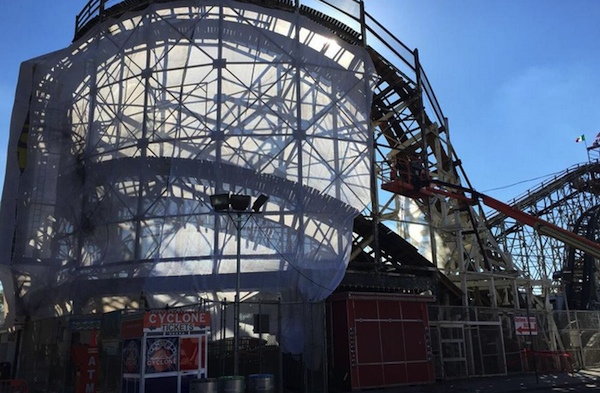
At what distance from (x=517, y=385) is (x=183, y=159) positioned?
13482mm

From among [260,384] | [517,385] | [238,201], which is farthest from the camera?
[517,385]

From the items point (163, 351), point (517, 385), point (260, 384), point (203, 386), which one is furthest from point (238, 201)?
point (517, 385)

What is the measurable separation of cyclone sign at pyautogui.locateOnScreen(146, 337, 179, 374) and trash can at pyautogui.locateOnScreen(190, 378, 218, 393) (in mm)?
1228

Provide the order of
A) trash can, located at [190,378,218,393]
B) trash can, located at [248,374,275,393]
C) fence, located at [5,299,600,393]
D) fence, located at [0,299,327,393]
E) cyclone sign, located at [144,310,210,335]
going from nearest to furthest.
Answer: trash can, located at [190,378,218,393]
trash can, located at [248,374,275,393]
cyclone sign, located at [144,310,210,335]
fence, located at [0,299,327,393]
fence, located at [5,299,600,393]

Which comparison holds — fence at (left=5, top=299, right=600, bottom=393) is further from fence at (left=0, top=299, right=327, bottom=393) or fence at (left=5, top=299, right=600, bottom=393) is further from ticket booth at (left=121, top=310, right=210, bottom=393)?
ticket booth at (left=121, top=310, right=210, bottom=393)

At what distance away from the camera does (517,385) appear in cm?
1745

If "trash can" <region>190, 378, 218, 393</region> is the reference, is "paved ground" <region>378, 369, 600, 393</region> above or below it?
below

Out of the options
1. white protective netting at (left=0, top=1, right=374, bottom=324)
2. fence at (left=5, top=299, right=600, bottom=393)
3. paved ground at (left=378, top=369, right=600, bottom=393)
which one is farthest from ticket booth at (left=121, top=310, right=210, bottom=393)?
paved ground at (left=378, top=369, right=600, bottom=393)

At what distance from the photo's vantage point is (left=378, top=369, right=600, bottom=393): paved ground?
1623 centimetres

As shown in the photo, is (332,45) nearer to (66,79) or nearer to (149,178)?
(149,178)

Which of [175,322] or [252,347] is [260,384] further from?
[252,347]

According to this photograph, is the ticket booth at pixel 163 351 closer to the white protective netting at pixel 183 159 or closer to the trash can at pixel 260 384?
the trash can at pixel 260 384

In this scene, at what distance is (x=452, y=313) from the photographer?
20.6 meters

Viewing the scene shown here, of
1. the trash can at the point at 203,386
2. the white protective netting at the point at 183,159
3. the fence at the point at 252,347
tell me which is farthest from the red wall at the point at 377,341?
the trash can at the point at 203,386
